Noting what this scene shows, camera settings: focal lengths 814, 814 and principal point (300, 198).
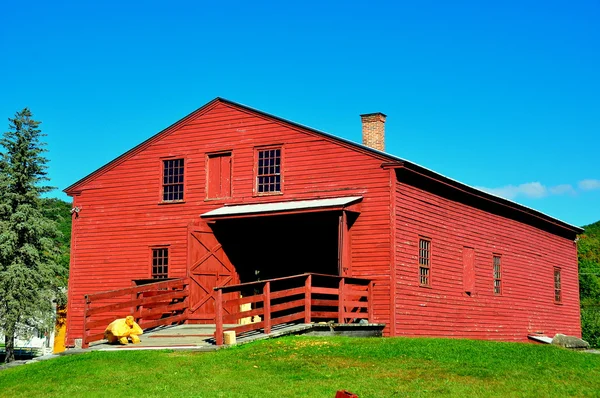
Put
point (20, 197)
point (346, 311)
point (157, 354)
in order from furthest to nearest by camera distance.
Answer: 1. point (20, 197)
2. point (346, 311)
3. point (157, 354)

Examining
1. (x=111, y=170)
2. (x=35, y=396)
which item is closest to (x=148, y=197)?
(x=111, y=170)

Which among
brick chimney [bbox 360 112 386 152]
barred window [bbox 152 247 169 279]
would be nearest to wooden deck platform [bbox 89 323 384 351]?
barred window [bbox 152 247 169 279]

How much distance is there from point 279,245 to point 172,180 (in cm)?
462

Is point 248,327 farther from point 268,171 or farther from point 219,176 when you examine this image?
point 219,176

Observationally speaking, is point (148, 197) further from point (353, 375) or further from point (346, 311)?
point (353, 375)

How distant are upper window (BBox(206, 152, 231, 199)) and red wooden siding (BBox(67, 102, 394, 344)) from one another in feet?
0.41

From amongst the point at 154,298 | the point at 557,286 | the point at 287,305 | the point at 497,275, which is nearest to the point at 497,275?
the point at 497,275

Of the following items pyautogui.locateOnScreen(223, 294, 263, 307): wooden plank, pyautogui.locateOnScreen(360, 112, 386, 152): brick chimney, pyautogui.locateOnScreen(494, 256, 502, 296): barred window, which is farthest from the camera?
pyautogui.locateOnScreen(494, 256, 502, 296): barred window

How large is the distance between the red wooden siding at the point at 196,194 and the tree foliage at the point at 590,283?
20058mm

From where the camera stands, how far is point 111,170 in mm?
29391

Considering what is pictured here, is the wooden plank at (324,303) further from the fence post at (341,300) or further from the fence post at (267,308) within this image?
the fence post at (267,308)

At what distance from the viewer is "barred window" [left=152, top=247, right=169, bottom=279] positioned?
27.7 m

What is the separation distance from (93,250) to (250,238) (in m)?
6.22

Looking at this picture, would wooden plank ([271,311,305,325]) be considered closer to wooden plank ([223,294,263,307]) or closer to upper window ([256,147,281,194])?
wooden plank ([223,294,263,307])
